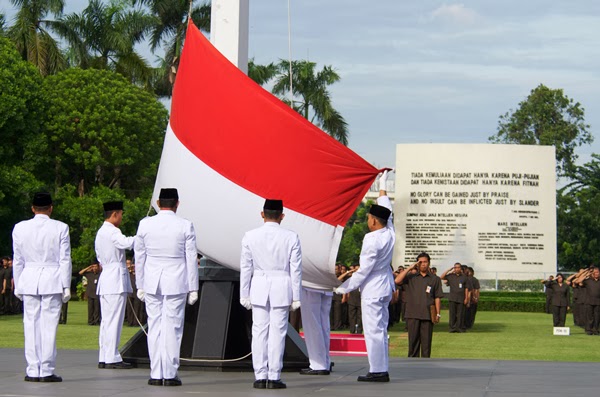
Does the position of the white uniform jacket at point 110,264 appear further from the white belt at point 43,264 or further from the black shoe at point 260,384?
the black shoe at point 260,384

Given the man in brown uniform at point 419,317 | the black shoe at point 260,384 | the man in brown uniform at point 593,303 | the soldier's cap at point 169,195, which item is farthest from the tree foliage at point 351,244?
the black shoe at point 260,384

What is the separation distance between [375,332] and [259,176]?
6.89 feet

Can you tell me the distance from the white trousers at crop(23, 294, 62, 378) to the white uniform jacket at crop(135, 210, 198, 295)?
85cm

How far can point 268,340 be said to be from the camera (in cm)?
1009

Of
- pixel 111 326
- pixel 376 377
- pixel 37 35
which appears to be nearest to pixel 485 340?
pixel 376 377

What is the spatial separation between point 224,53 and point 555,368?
17.5ft

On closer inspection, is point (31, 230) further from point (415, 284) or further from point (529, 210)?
point (529, 210)

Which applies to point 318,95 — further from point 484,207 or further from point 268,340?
point 268,340

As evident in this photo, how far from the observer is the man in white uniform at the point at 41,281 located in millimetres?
10258

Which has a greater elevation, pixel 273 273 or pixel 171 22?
pixel 171 22

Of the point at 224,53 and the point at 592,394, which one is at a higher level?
the point at 224,53

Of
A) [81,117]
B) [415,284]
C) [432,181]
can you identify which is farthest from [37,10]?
[415,284]

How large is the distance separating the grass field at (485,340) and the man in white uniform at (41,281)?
7.46 meters

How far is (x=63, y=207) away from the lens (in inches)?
1635
